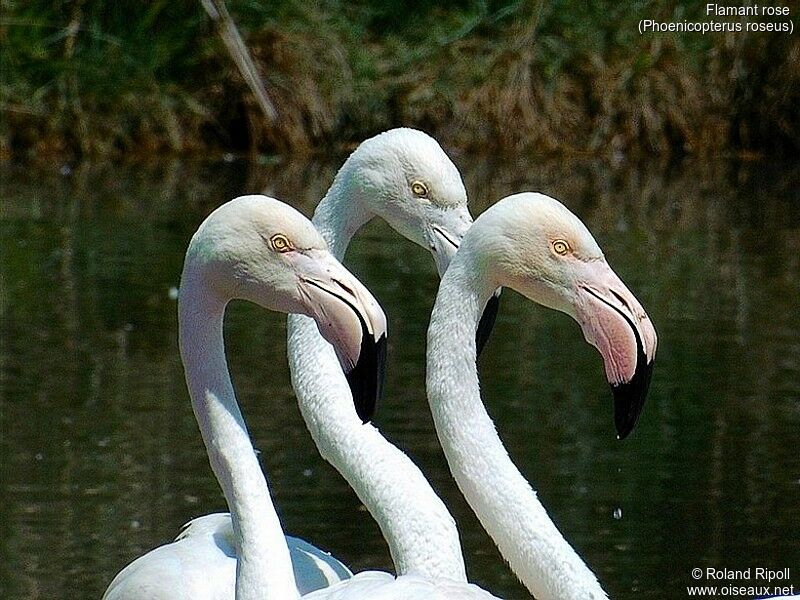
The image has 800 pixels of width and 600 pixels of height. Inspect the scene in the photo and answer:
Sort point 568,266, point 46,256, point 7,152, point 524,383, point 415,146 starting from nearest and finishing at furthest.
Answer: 1. point 568,266
2. point 415,146
3. point 524,383
4. point 46,256
5. point 7,152

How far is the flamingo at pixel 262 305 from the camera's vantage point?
4.06m

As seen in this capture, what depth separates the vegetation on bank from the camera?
19.2 m

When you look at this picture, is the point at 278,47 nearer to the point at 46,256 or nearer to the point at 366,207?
the point at 46,256

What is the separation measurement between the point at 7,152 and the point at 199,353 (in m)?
15.6

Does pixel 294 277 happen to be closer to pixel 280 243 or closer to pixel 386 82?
pixel 280 243

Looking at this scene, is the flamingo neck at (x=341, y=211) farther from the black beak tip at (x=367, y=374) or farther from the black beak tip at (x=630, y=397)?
the black beak tip at (x=630, y=397)

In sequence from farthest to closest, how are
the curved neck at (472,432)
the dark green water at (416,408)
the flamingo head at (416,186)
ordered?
the dark green water at (416,408)
the flamingo head at (416,186)
the curved neck at (472,432)

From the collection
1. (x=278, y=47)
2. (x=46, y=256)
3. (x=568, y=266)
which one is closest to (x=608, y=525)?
(x=568, y=266)

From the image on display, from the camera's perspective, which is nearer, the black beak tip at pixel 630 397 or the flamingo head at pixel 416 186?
the black beak tip at pixel 630 397

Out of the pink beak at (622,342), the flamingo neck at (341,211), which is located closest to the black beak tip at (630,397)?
the pink beak at (622,342)

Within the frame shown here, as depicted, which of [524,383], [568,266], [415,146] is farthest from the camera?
[524,383]

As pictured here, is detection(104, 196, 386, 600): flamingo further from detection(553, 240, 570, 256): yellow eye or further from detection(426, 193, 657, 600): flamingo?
detection(553, 240, 570, 256): yellow eye

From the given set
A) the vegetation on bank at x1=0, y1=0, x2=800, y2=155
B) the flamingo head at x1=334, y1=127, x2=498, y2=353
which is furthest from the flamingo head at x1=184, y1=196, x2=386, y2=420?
the vegetation on bank at x1=0, y1=0, x2=800, y2=155

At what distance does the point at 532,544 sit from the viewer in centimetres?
440
